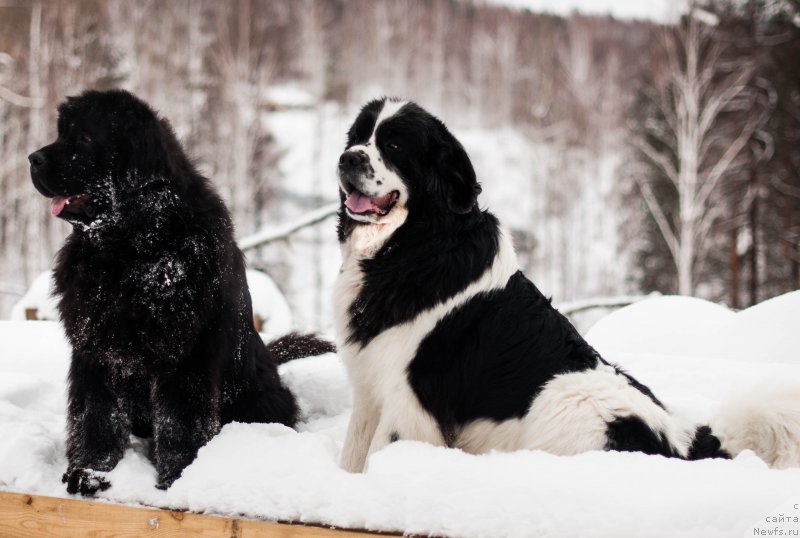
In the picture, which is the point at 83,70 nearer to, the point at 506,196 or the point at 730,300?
the point at 506,196

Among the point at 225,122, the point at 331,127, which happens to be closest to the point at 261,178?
the point at 225,122

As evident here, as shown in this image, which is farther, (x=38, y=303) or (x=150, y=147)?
(x=38, y=303)

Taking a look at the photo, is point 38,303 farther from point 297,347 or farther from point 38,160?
point 38,160

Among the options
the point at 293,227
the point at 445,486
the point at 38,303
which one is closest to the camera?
the point at 445,486

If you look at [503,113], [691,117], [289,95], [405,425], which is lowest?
[405,425]

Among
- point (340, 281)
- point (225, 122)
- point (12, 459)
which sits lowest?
point (12, 459)

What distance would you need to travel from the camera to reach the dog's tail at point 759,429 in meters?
2.14

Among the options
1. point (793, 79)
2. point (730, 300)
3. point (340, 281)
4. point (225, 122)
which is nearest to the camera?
point (340, 281)

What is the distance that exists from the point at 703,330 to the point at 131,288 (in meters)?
4.06

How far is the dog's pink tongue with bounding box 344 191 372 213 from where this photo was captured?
8.32 feet

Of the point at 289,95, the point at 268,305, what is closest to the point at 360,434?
the point at 268,305

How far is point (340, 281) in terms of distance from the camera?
2697mm

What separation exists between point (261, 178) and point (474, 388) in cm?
1811

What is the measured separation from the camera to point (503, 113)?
2398 centimetres
